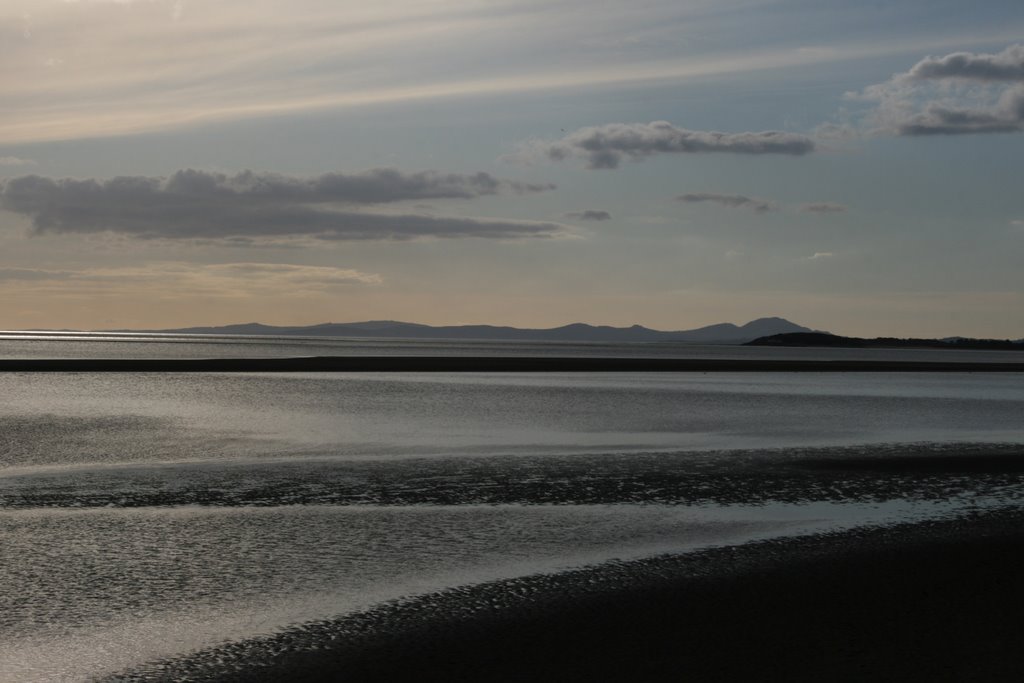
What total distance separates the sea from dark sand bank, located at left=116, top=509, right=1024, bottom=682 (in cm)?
75

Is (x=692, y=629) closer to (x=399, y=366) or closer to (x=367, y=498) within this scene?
(x=367, y=498)

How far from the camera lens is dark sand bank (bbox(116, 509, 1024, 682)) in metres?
10.3

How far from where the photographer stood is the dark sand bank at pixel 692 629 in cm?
1030

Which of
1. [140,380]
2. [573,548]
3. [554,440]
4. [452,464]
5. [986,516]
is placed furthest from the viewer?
[140,380]

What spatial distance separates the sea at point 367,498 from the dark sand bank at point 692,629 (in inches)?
29.7

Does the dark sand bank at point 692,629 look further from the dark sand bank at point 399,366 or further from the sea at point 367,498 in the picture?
the dark sand bank at point 399,366

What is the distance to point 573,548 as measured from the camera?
54.4ft

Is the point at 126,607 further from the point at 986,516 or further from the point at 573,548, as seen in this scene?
the point at 986,516

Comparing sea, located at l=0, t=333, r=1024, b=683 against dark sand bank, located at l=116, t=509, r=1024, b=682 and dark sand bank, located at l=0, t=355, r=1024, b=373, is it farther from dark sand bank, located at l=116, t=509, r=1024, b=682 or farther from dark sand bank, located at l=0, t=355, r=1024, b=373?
dark sand bank, located at l=0, t=355, r=1024, b=373

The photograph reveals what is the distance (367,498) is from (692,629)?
1086 centimetres

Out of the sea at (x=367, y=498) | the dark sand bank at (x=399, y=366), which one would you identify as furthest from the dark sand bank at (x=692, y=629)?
the dark sand bank at (x=399, y=366)

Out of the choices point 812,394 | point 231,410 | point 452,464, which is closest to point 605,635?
point 452,464

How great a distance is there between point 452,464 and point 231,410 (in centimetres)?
2201

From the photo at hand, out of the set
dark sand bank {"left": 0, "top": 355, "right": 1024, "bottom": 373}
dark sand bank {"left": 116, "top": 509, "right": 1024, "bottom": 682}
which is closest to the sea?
dark sand bank {"left": 116, "top": 509, "right": 1024, "bottom": 682}
